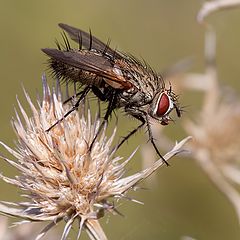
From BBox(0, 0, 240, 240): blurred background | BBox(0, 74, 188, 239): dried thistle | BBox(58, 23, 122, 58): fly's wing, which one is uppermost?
BBox(0, 0, 240, 240): blurred background

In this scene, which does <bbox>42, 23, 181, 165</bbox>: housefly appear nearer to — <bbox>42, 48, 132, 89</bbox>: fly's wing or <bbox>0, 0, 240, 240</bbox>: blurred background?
<bbox>42, 48, 132, 89</bbox>: fly's wing

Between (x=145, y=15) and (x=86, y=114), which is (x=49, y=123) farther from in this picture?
(x=145, y=15)

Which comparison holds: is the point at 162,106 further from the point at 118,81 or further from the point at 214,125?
the point at 214,125

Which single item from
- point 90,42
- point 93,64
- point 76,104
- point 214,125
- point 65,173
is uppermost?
point 214,125

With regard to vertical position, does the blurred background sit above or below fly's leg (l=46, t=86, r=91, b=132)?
above

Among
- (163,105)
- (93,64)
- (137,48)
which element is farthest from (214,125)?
(137,48)

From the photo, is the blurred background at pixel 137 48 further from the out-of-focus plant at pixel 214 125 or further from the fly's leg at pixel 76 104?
the fly's leg at pixel 76 104

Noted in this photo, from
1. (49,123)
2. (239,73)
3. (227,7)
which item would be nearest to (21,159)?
(49,123)

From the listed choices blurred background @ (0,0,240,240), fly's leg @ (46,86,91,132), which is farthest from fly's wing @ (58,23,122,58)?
blurred background @ (0,0,240,240)
